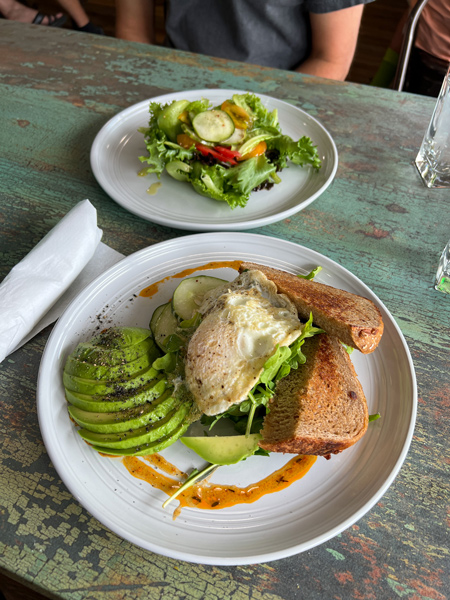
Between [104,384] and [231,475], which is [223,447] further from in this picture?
[104,384]

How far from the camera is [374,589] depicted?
1252mm

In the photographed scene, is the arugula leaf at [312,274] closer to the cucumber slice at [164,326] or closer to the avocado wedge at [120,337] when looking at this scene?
the cucumber slice at [164,326]

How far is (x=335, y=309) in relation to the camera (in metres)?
1.58

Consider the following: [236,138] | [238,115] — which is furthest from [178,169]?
[238,115]

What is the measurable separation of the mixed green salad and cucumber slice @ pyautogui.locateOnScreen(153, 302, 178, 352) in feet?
2.35

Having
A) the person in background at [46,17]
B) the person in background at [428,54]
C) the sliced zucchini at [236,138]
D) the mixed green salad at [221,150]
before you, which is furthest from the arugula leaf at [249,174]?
the person in background at [46,17]

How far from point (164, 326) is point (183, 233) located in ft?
2.12

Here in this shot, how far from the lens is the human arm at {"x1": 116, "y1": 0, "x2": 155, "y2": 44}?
3.93 m

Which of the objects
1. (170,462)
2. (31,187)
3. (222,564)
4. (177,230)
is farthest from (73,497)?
(31,187)

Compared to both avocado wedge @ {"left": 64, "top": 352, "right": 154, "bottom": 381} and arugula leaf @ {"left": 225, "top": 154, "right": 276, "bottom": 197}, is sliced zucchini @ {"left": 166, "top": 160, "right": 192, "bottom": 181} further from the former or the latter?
avocado wedge @ {"left": 64, "top": 352, "right": 154, "bottom": 381}

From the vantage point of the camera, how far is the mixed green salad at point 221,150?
7.31 feet

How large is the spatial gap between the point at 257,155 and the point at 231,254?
2.13ft

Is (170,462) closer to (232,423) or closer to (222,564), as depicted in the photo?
(232,423)

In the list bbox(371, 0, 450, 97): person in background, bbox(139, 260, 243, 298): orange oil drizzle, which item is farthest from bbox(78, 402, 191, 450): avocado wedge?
bbox(371, 0, 450, 97): person in background
